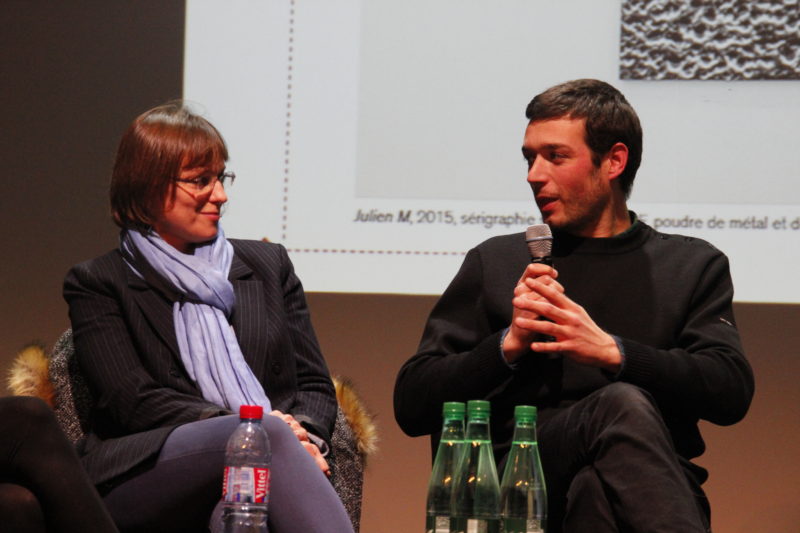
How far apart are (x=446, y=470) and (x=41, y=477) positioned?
0.79 m

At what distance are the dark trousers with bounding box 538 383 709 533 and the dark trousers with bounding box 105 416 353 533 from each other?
465 millimetres

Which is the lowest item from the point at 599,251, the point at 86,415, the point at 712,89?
the point at 86,415

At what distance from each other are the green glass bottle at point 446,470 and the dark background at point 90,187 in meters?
1.88

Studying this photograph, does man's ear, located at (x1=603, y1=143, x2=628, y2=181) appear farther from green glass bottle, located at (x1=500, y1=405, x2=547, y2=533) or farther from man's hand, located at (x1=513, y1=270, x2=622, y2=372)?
green glass bottle, located at (x1=500, y1=405, x2=547, y2=533)

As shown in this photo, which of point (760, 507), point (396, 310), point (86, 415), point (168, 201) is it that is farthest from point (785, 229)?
point (86, 415)

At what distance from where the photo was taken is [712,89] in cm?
351

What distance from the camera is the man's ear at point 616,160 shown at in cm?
269

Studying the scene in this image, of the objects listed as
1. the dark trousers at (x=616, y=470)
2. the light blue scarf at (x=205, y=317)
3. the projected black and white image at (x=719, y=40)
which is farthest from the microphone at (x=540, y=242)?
the projected black and white image at (x=719, y=40)

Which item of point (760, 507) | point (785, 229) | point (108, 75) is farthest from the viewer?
point (108, 75)

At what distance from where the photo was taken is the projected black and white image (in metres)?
3.48

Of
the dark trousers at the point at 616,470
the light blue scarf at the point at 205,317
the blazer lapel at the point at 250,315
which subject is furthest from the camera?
the blazer lapel at the point at 250,315

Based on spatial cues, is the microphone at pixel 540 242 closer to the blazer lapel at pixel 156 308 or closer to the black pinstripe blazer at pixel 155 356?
the black pinstripe blazer at pixel 155 356

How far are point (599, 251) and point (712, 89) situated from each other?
1147 mm

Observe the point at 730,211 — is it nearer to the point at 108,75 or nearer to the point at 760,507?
the point at 760,507
